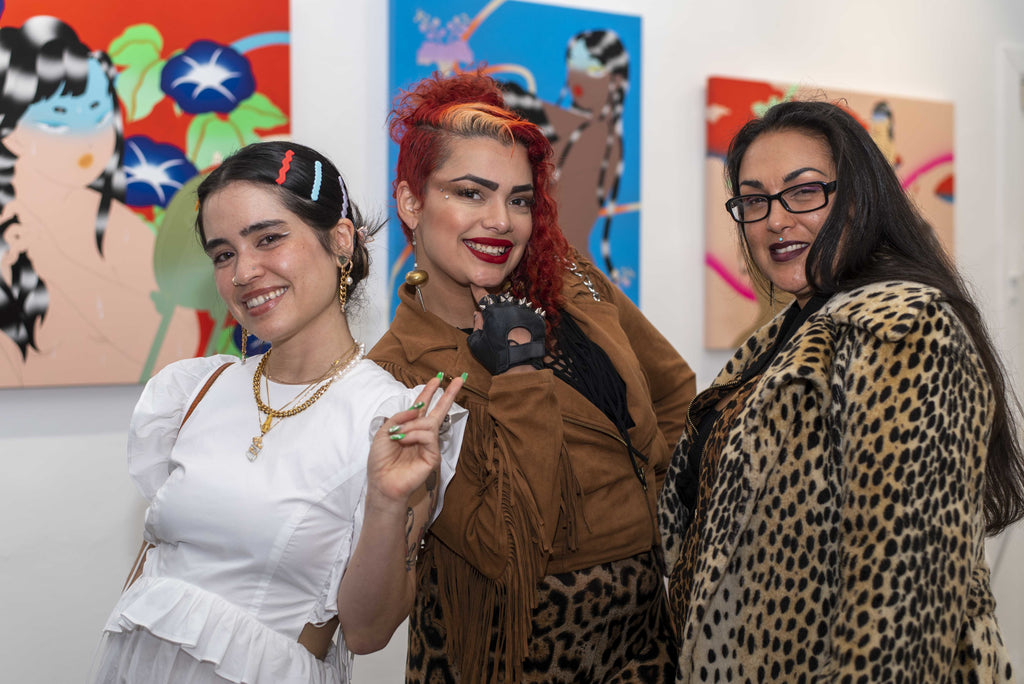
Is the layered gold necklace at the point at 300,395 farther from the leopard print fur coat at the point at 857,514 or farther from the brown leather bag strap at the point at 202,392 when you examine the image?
the leopard print fur coat at the point at 857,514

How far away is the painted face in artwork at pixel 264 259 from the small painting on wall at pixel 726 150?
1799 millimetres

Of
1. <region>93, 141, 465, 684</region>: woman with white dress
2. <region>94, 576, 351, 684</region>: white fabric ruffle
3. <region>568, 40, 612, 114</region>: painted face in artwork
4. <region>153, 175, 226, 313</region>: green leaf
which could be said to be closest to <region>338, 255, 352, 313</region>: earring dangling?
<region>93, 141, 465, 684</region>: woman with white dress

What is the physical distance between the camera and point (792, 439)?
1197 millimetres

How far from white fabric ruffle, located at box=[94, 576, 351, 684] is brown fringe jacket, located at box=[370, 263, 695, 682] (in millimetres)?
279

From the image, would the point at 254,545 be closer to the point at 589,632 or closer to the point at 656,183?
the point at 589,632


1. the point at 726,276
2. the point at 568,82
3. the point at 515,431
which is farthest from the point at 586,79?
the point at 515,431

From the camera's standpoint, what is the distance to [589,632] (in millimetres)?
1515

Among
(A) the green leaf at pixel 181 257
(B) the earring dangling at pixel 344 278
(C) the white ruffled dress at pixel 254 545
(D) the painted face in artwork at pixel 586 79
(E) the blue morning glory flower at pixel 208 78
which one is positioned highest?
(D) the painted face in artwork at pixel 586 79

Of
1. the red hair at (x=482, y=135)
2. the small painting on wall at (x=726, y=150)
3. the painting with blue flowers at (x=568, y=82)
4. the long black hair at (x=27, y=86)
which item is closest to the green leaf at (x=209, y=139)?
the long black hair at (x=27, y=86)

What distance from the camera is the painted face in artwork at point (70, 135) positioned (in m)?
2.06

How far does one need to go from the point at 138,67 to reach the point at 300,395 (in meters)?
1.26

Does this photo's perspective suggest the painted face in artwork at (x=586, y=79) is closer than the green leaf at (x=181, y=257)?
No

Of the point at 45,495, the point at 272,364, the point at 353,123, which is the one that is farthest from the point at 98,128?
the point at 272,364

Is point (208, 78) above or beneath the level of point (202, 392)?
above
